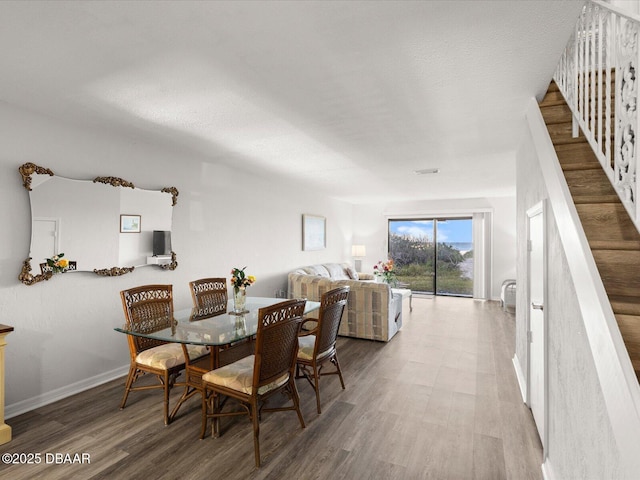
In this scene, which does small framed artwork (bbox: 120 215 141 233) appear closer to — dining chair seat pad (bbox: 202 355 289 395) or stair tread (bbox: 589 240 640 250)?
dining chair seat pad (bbox: 202 355 289 395)

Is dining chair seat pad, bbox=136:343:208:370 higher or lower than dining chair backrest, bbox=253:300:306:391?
lower

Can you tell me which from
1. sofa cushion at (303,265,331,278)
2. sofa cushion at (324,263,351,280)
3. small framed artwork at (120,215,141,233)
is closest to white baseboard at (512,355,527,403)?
sofa cushion at (303,265,331,278)

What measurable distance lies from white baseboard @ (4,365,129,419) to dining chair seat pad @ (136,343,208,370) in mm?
932

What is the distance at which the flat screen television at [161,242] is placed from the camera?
12.6 ft

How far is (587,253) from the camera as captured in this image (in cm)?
134

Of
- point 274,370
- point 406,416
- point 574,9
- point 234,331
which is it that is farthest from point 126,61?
point 406,416

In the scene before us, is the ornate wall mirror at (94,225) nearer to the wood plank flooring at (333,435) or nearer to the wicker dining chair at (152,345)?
the wicker dining chair at (152,345)

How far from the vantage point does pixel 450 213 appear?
8523mm

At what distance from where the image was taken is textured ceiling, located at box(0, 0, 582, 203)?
1.69 m

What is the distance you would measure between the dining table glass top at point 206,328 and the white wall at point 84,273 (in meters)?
0.89

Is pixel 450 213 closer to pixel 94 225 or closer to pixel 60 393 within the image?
pixel 94 225

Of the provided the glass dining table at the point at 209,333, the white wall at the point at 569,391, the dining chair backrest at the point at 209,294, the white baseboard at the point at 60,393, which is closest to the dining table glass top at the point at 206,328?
the glass dining table at the point at 209,333

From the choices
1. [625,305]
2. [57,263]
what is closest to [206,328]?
[57,263]

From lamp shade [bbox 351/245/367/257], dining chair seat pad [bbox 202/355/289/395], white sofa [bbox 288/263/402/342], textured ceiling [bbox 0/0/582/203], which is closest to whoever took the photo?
textured ceiling [bbox 0/0/582/203]
